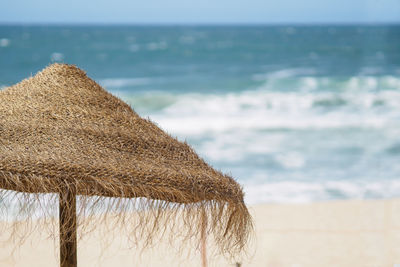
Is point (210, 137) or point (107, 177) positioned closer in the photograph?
point (107, 177)

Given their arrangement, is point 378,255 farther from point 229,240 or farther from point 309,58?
point 309,58

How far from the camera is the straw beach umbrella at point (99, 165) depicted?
1.65 m

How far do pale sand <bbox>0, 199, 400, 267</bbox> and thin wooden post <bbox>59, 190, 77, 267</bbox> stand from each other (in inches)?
33.1

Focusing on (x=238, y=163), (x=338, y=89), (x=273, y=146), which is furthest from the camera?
(x=338, y=89)

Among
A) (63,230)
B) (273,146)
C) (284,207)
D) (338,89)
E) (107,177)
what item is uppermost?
(338,89)

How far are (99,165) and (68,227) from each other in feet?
0.94

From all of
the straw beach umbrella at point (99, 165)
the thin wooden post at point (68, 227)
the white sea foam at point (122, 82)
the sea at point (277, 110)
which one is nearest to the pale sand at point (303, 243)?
the sea at point (277, 110)

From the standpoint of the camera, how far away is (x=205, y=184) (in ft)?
5.74

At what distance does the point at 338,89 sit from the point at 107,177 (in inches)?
521

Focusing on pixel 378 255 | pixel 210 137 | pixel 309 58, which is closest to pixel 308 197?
pixel 378 255

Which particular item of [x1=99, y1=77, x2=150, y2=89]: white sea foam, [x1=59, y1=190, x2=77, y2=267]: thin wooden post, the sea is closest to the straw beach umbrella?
[x1=59, y1=190, x2=77, y2=267]: thin wooden post

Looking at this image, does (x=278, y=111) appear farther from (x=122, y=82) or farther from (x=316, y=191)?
(x=122, y=82)

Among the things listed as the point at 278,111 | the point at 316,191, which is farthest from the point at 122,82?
the point at 316,191

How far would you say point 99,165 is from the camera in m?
1.67
